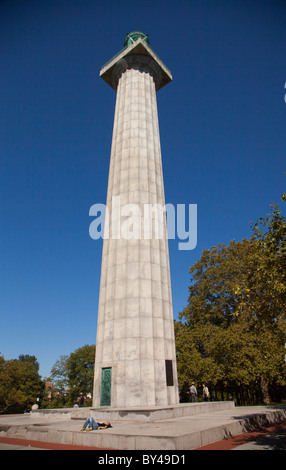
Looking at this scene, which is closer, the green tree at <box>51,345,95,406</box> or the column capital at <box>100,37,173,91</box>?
the column capital at <box>100,37,173,91</box>

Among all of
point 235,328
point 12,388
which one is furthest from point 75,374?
point 235,328

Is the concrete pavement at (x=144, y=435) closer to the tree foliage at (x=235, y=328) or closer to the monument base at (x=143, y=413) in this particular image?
the monument base at (x=143, y=413)

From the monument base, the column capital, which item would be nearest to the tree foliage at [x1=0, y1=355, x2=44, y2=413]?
the monument base

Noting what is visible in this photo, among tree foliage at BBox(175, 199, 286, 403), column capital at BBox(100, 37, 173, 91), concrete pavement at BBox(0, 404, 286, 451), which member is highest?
column capital at BBox(100, 37, 173, 91)

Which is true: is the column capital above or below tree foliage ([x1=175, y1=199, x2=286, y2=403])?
→ above

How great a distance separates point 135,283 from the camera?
20.0 metres

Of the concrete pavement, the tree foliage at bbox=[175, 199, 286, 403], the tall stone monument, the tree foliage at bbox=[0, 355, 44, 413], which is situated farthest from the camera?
the tree foliage at bbox=[0, 355, 44, 413]

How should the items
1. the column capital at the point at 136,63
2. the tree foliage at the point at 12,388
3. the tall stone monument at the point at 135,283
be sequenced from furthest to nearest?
1. the tree foliage at the point at 12,388
2. the column capital at the point at 136,63
3. the tall stone monument at the point at 135,283

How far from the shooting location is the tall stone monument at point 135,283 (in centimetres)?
1795

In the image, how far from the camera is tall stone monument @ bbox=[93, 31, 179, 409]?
17953mm

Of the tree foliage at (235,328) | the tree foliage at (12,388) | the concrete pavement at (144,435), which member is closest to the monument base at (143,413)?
the concrete pavement at (144,435)

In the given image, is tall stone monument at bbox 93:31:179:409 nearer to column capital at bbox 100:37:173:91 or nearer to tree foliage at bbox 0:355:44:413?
column capital at bbox 100:37:173:91

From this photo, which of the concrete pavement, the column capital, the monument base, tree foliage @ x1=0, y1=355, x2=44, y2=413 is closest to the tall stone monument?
the monument base

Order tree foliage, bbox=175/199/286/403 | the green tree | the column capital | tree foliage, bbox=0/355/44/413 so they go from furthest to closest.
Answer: the green tree
tree foliage, bbox=0/355/44/413
the column capital
tree foliage, bbox=175/199/286/403
